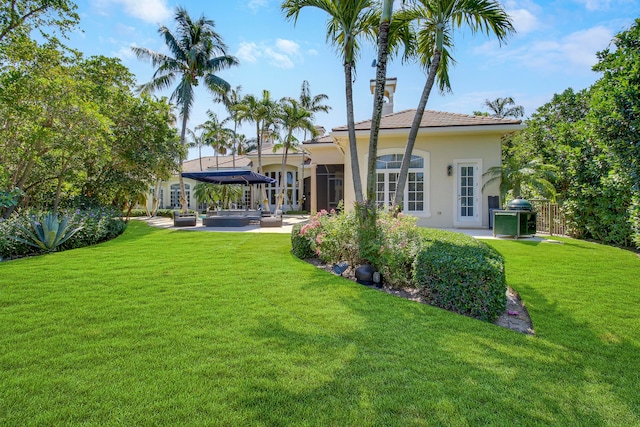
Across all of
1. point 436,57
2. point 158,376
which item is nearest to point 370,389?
point 158,376

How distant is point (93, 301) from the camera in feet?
15.4

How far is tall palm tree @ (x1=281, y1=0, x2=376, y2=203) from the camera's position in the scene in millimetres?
6543

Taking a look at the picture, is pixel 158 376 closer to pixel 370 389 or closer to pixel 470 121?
pixel 370 389

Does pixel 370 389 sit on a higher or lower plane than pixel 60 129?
lower

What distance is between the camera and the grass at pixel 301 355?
2.34 metres

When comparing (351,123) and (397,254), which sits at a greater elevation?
(351,123)

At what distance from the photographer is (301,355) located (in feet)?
10.3

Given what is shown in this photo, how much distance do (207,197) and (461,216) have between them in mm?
21104

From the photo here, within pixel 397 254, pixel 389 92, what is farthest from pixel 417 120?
pixel 389 92

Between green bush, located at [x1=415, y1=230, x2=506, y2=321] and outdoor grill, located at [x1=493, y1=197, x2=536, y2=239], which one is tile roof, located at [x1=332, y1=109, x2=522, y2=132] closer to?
outdoor grill, located at [x1=493, y1=197, x2=536, y2=239]

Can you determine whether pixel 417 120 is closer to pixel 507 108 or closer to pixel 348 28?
pixel 348 28

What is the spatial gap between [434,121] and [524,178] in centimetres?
409

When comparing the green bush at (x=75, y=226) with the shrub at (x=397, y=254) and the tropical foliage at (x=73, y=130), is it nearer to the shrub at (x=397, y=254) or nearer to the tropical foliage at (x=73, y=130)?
the tropical foliage at (x=73, y=130)

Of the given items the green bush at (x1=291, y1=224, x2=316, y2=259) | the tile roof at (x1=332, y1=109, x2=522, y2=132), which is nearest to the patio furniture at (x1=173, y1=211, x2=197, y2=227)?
the tile roof at (x1=332, y1=109, x2=522, y2=132)
